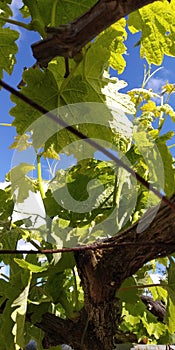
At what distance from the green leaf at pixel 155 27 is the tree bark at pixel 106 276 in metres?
0.24

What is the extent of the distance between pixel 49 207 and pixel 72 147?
0.89ft

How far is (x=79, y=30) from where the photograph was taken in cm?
33

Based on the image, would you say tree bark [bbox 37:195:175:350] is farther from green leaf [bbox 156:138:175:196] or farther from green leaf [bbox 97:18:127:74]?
green leaf [bbox 97:18:127:74]

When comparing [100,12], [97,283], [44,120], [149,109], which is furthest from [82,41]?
[149,109]

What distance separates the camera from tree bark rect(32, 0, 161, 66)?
33 cm

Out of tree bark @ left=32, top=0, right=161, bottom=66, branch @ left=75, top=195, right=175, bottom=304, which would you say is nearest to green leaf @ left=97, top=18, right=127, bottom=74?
branch @ left=75, top=195, right=175, bottom=304

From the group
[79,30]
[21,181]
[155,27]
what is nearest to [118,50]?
[155,27]

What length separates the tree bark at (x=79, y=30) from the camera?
1.09 ft

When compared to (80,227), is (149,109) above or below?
above

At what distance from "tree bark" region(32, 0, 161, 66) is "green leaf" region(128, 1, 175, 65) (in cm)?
40

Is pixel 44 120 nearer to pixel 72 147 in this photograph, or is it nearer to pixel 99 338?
pixel 72 147

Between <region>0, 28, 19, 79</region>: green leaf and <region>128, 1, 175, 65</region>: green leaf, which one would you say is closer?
<region>0, 28, 19, 79</region>: green leaf

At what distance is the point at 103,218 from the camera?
36.1 inches

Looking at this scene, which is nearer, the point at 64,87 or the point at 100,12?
the point at 100,12
